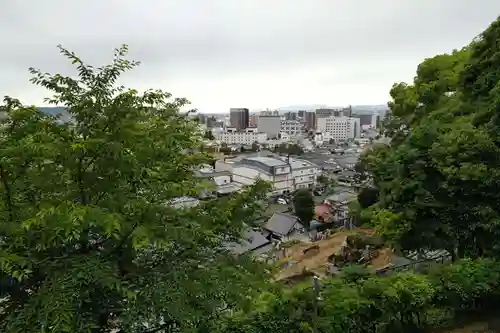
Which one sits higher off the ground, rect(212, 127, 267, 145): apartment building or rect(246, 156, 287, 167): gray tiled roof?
rect(246, 156, 287, 167): gray tiled roof

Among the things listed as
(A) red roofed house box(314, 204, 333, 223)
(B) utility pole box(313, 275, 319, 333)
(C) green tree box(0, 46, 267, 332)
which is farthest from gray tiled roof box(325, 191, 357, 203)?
(C) green tree box(0, 46, 267, 332)

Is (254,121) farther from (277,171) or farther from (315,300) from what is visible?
(315,300)

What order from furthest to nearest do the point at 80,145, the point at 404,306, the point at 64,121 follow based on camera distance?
1. the point at 404,306
2. the point at 64,121
3. the point at 80,145

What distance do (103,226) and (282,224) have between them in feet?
78.0

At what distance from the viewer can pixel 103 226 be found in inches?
118

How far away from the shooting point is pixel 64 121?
3688 mm

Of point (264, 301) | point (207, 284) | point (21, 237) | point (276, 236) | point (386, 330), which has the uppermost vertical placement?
point (21, 237)

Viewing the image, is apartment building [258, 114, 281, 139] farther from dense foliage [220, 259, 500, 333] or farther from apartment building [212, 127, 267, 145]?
dense foliage [220, 259, 500, 333]

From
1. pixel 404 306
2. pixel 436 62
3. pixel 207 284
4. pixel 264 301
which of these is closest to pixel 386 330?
pixel 404 306

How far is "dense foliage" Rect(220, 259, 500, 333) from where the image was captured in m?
5.14

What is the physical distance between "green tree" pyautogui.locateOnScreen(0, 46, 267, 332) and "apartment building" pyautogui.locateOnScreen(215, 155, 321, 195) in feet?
109

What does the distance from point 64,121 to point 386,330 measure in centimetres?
540

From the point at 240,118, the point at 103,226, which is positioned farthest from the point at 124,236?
the point at 240,118

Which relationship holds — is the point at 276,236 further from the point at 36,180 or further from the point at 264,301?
the point at 36,180
